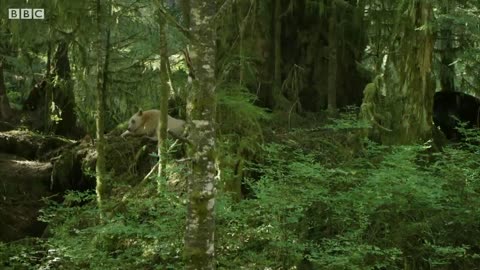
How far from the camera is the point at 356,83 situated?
14336 millimetres

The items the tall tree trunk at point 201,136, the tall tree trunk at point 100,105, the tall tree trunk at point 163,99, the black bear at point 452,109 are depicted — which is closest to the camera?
the tall tree trunk at point 201,136

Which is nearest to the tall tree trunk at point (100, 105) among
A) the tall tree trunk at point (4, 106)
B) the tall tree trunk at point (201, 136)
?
the tall tree trunk at point (201, 136)

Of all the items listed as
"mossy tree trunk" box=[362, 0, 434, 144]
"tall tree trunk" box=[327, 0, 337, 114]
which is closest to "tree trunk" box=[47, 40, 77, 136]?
"tall tree trunk" box=[327, 0, 337, 114]

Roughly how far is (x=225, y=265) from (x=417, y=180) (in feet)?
8.79

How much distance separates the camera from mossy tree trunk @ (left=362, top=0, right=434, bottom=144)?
9.89m

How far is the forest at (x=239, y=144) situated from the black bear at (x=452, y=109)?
74mm

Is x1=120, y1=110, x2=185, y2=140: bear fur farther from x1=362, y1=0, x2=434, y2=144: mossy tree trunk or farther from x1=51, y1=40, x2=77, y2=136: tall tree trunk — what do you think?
x1=362, y1=0, x2=434, y2=144: mossy tree trunk

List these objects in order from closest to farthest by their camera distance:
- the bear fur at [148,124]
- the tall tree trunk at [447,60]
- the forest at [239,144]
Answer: the forest at [239,144]
the bear fur at [148,124]
the tall tree trunk at [447,60]

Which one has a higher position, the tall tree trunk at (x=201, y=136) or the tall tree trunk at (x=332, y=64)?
the tall tree trunk at (x=332, y=64)

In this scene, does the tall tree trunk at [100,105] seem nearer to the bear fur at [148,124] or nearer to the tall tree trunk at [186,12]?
the tall tree trunk at [186,12]

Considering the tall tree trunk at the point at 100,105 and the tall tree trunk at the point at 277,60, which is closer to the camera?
the tall tree trunk at the point at 100,105

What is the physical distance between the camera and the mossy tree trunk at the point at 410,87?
989 cm

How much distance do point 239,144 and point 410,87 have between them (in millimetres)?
3271

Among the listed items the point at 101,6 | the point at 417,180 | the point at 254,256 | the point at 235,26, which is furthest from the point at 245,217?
the point at 235,26
